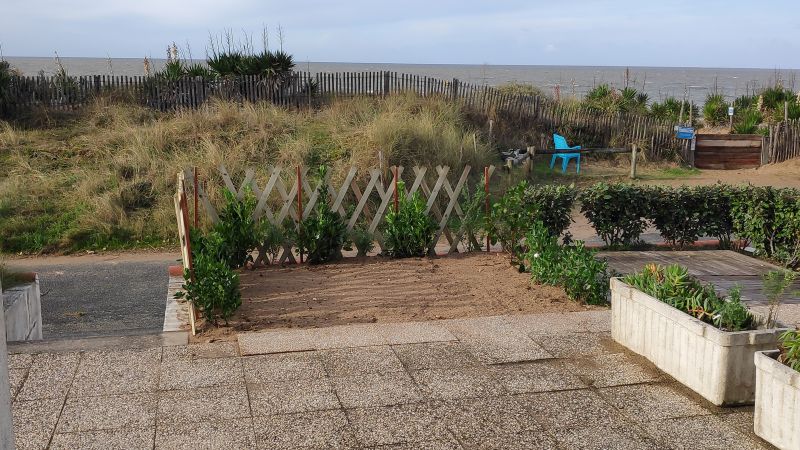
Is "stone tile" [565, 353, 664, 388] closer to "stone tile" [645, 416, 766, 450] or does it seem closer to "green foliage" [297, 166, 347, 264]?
"stone tile" [645, 416, 766, 450]

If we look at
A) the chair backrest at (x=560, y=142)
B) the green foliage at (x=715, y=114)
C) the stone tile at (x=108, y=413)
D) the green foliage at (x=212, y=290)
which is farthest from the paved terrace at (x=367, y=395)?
the green foliage at (x=715, y=114)

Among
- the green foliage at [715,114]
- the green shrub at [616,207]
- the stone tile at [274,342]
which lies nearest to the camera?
the stone tile at [274,342]

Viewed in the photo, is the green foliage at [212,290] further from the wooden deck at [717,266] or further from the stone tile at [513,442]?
the wooden deck at [717,266]

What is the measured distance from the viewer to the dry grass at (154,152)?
1322 cm

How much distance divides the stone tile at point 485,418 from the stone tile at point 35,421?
2.44m

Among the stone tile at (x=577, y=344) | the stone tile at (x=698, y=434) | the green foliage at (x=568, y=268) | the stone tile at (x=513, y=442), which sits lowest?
the stone tile at (x=577, y=344)

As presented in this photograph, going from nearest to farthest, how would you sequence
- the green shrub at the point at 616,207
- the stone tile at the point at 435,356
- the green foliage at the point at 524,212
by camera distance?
the stone tile at the point at 435,356
the green foliage at the point at 524,212
the green shrub at the point at 616,207

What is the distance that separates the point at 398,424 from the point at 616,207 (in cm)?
645

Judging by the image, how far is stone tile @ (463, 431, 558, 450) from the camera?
457 centimetres

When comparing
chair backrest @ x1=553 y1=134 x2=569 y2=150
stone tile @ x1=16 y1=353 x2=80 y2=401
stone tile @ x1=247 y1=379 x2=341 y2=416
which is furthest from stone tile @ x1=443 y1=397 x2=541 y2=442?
chair backrest @ x1=553 y1=134 x2=569 y2=150

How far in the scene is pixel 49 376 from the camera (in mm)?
5590

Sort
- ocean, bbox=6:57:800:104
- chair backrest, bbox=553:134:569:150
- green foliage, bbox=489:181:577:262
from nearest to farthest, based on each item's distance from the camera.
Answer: green foliage, bbox=489:181:577:262 < chair backrest, bbox=553:134:569:150 < ocean, bbox=6:57:800:104

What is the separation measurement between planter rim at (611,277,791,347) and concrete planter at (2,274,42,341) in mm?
5266

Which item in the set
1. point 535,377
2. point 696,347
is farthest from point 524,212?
point 696,347
